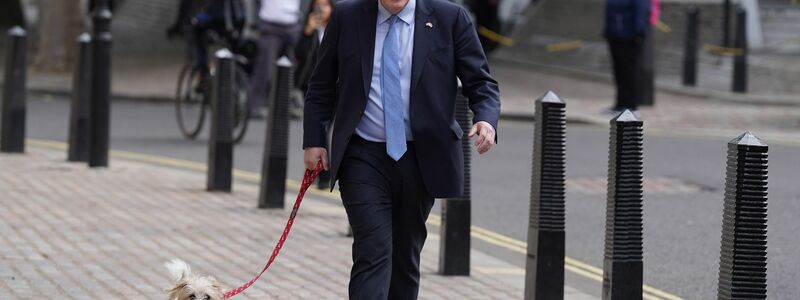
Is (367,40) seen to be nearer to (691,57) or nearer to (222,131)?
(222,131)

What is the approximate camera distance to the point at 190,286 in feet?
18.6

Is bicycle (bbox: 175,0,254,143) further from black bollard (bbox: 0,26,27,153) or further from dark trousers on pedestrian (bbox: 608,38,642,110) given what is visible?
dark trousers on pedestrian (bbox: 608,38,642,110)

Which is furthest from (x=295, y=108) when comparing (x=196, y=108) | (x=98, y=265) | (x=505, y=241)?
(x=98, y=265)

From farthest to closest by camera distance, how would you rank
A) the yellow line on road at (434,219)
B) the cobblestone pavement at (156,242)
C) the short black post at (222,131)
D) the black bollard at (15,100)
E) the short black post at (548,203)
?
1. the black bollard at (15,100)
2. the short black post at (222,131)
3. the yellow line on road at (434,219)
4. the cobblestone pavement at (156,242)
5. the short black post at (548,203)

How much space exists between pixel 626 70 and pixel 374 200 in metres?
13.7

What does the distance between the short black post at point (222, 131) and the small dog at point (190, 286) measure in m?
6.10

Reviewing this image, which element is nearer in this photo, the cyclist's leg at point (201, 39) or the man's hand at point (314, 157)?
the man's hand at point (314, 157)

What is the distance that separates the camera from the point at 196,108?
15945 millimetres

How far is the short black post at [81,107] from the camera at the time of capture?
13211mm

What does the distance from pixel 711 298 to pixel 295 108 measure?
1025cm

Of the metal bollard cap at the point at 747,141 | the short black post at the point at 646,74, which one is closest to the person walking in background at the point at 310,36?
the short black post at the point at 646,74

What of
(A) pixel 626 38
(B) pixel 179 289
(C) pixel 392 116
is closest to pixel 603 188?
(A) pixel 626 38

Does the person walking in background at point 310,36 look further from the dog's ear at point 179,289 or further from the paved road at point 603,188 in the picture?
the dog's ear at point 179,289

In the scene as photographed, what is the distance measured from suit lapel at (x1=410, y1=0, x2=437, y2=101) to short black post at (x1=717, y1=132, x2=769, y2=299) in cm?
113
